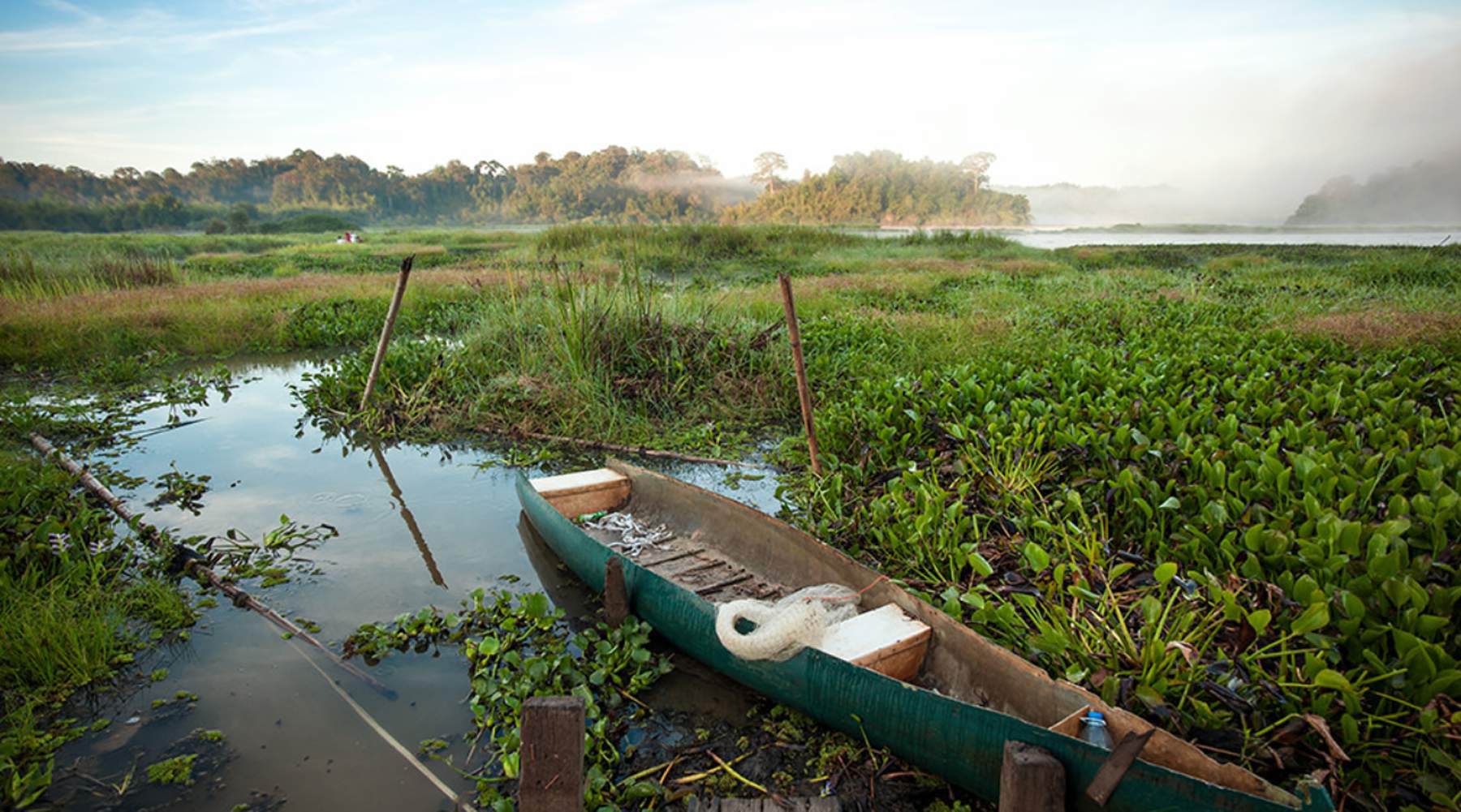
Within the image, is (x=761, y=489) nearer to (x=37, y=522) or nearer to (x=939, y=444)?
(x=939, y=444)

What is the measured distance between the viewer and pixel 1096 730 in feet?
7.89

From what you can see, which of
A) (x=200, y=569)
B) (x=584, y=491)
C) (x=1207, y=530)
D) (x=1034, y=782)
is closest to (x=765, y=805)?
(x=1034, y=782)

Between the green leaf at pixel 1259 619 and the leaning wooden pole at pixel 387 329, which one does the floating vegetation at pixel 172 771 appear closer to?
the green leaf at pixel 1259 619

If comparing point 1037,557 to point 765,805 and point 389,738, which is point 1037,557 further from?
point 389,738

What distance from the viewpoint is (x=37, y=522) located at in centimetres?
473

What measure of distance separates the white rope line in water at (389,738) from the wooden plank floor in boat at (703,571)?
52.8 inches

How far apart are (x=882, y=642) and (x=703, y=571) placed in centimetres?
163

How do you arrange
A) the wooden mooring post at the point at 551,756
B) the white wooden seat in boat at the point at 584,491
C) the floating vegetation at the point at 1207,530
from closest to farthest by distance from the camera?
the wooden mooring post at the point at 551,756
the floating vegetation at the point at 1207,530
the white wooden seat in boat at the point at 584,491

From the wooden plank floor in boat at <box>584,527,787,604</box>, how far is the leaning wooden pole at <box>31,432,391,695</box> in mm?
1478

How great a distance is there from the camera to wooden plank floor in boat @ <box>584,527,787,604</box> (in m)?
4.20

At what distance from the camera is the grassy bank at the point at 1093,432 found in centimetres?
271

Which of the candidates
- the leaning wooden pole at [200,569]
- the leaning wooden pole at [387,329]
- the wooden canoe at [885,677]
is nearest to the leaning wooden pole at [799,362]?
the wooden canoe at [885,677]

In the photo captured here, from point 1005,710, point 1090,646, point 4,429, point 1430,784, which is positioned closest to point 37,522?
point 4,429

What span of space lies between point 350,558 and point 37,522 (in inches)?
72.9
